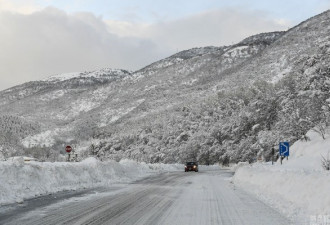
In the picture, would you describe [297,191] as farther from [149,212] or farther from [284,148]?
[284,148]

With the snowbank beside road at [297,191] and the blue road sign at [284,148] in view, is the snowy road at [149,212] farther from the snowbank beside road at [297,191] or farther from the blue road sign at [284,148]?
the blue road sign at [284,148]

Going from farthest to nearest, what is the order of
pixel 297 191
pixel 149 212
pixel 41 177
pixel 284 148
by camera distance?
pixel 284 148 → pixel 41 177 → pixel 297 191 → pixel 149 212

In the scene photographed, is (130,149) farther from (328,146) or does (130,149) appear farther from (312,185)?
(312,185)

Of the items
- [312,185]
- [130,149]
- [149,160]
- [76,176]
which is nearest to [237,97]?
→ [149,160]

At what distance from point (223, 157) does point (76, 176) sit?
246 feet

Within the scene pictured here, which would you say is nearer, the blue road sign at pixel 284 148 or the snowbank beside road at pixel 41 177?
the snowbank beside road at pixel 41 177

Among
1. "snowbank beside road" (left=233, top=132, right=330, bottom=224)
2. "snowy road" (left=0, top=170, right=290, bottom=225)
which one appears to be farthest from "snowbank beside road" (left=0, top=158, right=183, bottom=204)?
"snowbank beside road" (left=233, top=132, right=330, bottom=224)

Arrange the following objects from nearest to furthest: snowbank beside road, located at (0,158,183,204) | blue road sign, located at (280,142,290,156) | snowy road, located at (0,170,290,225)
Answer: snowy road, located at (0,170,290,225) → snowbank beside road, located at (0,158,183,204) → blue road sign, located at (280,142,290,156)

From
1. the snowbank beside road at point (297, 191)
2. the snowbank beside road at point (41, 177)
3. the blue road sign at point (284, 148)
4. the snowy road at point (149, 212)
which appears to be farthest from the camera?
the blue road sign at point (284, 148)

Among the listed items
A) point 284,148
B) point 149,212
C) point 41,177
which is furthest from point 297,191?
point 284,148

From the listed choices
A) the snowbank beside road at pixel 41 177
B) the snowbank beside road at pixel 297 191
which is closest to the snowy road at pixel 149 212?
the snowbank beside road at pixel 297 191

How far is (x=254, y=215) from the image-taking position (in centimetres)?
1134

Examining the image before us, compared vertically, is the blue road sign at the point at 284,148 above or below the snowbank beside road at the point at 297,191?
above

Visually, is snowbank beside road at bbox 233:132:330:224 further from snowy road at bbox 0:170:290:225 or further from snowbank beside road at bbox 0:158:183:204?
snowbank beside road at bbox 0:158:183:204
